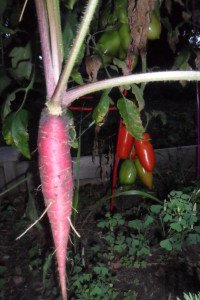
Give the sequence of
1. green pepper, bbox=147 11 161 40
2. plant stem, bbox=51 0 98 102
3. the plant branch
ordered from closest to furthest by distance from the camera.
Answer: plant stem, bbox=51 0 98 102, the plant branch, green pepper, bbox=147 11 161 40

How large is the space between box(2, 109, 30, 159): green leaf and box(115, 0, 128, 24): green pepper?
371 millimetres

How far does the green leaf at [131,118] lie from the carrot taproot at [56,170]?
0.18 metres

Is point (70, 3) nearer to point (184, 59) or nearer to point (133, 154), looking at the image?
point (184, 59)

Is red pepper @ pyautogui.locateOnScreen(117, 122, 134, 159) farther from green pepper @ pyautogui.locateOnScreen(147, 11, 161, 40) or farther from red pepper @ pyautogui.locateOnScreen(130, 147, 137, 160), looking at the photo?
green pepper @ pyautogui.locateOnScreen(147, 11, 161, 40)

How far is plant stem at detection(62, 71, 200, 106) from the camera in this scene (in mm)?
524

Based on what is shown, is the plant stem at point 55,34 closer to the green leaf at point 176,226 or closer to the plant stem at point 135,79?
the plant stem at point 135,79

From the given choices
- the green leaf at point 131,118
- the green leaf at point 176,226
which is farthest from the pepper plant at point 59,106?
the green leaf at point 176,226

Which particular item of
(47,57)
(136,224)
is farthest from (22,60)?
(136,224)

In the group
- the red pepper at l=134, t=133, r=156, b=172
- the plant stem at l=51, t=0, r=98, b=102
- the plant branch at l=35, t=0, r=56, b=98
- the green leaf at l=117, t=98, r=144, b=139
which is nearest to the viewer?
the plant stem at l=51, t=0, r=98, b=102

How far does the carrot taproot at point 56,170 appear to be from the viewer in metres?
0.63

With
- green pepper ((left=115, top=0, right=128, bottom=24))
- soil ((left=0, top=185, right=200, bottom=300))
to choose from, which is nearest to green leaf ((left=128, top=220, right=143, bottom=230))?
soil ((left=0, top=185, right=200, bottom=300))

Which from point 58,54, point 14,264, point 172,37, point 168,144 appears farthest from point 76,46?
point 168,144

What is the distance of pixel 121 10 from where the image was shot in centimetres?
96

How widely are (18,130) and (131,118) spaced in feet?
0.90
